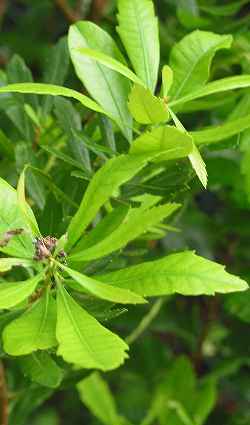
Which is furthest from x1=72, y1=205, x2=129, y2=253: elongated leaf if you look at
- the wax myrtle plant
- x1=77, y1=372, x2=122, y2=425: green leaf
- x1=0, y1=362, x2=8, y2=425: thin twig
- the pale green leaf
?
x1=77, y1=372, x2=122, y2=425: green leaf

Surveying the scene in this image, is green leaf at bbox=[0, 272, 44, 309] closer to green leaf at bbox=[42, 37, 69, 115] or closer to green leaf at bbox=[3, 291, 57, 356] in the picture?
green leaf at bbox=[3, 291, 57, 356]

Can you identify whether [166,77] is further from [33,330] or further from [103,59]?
[33,330]

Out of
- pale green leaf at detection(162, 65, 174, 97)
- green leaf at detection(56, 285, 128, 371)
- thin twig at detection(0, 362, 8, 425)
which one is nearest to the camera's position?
green leaf at detection(56, 285, 128, 371)

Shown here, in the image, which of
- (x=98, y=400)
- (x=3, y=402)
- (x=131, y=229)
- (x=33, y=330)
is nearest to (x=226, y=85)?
(x=131, y=229)

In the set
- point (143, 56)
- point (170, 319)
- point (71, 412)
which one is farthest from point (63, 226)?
point (71, 412)

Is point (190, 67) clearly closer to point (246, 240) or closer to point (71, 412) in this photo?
point (246, 240)
